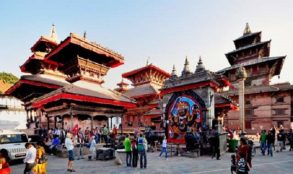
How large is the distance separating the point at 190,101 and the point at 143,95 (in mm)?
19755

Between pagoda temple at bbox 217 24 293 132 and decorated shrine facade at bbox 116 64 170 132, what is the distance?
12.3 meters

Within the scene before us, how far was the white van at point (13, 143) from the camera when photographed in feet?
41.3

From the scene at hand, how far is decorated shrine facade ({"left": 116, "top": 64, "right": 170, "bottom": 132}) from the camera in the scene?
35.4 m

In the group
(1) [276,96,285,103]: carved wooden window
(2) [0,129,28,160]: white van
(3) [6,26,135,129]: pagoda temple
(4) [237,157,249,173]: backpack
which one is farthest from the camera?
(1) [276,96,285,103]: carved wooden window

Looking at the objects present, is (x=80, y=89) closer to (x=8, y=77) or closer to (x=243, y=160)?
(x=243, y=160)

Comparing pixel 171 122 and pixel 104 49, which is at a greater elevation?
pixel 104 49

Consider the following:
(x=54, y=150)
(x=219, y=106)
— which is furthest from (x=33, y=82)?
(x=219, y=106)

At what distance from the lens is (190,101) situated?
16859mm

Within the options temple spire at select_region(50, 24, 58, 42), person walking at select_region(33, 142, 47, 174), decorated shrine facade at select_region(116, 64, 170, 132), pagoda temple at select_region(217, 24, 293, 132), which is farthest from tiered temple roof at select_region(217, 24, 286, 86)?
person walking at select_region(33, 142, 47, 174)

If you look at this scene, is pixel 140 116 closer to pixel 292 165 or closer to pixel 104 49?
pixel 104 49

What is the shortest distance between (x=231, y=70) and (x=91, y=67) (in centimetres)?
2905

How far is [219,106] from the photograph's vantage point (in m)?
20.7

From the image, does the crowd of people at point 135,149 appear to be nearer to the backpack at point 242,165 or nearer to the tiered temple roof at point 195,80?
the backpack at point 242,165

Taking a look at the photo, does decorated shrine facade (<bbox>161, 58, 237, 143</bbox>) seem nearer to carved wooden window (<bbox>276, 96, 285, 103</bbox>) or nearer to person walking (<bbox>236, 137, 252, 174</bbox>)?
person walking (<bbox>236, 137, 252, 174</bbox>)
